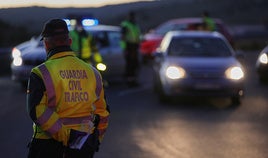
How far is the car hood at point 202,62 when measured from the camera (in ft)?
46.9

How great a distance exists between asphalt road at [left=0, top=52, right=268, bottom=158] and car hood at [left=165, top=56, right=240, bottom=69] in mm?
791

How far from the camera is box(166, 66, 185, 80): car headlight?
1428cm

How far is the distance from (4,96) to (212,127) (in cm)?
649

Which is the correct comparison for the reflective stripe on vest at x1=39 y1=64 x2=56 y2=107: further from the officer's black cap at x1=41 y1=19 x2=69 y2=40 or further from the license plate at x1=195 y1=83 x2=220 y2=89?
the license plate at x1=195 y1=83 x2=220 y2=89

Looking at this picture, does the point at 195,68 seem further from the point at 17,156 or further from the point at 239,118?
the point at 17,156

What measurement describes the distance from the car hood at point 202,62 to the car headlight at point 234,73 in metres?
0.11

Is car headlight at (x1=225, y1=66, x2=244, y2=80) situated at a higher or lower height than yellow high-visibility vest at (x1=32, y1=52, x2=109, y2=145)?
lower

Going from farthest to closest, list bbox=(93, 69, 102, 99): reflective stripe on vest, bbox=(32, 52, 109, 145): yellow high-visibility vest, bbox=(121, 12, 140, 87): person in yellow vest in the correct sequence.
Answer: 1. bbox=(121, 12, 140, 87): person in yellow vest
2. bbox=(93, 69, 102, 99): reflective stripe on vest
3. bbox=(32, 52, 109, 145): yellow high-visibility vest

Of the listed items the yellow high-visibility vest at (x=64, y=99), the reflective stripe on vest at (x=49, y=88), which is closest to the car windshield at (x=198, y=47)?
the yellow high-visibility vest at (x=64, y=99)

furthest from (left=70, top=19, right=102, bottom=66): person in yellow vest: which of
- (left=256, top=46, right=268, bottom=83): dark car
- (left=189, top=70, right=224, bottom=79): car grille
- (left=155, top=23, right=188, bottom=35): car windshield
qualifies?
(left=155, top=23, right=188, bottom=35): car windshield

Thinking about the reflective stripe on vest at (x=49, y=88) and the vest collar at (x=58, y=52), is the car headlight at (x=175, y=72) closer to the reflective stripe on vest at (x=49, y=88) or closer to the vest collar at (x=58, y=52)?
the vest collar at (x=58, y=52)

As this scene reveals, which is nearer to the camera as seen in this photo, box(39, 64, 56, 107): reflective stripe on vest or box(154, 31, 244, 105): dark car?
box(39, 64, 56, 107): reflective stripe on vest

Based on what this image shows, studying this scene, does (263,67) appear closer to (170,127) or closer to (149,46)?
(149,46)

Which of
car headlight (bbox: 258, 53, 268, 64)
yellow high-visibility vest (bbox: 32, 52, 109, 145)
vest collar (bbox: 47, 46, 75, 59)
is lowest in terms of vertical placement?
car headlight (bbox: 258, 53, 268, 64)
